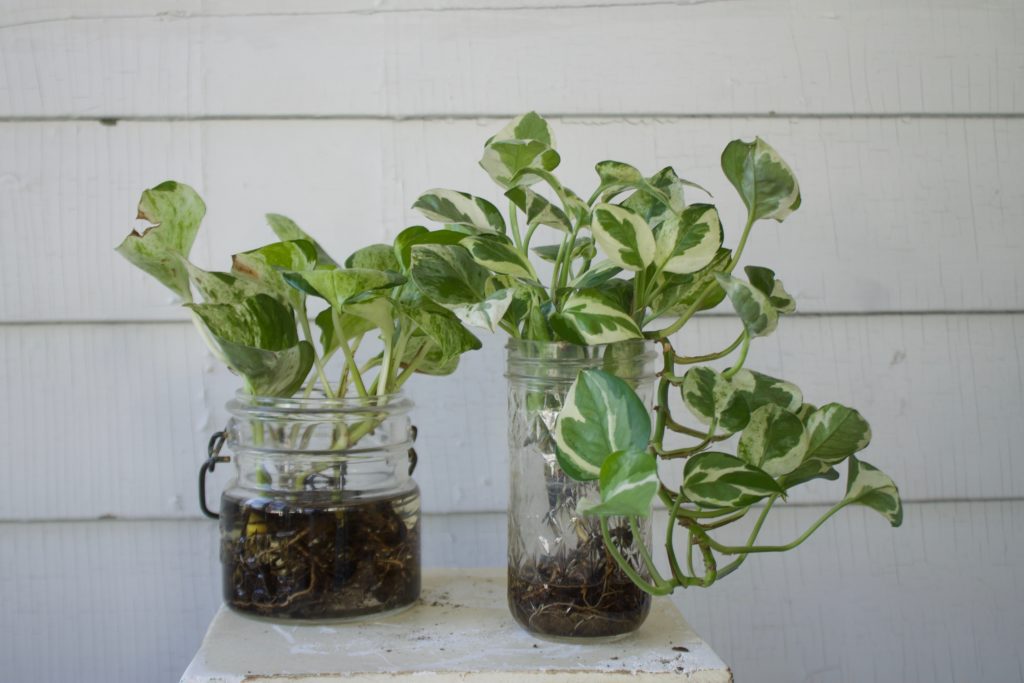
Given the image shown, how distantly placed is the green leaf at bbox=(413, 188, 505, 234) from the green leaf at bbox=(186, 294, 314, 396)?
5.3 inches

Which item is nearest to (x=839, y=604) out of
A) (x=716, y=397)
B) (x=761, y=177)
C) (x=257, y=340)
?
(x=716, y=397)

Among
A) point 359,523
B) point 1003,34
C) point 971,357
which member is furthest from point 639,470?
point 1003,34

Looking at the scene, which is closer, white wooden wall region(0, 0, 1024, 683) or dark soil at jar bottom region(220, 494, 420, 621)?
dark soil at jar bottom region(220, 494, 420, 621)

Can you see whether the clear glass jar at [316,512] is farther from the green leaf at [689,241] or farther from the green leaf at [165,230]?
the green leaf at [689,241]

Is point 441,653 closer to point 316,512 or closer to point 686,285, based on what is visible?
point 316,512

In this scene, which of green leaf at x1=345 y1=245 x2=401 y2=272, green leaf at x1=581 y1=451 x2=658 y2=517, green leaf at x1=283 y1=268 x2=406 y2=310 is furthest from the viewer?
green leaf at x1=345 y1=245 x2=401 y2=272

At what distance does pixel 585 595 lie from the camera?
27.2 inches

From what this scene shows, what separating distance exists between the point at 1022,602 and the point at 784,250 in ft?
1.56

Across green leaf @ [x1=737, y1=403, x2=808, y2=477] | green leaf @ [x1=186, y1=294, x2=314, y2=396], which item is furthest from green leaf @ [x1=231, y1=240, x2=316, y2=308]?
green leaf @ [x1=737, y1=403, x2=808, y2=477]

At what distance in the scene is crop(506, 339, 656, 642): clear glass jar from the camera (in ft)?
2.27

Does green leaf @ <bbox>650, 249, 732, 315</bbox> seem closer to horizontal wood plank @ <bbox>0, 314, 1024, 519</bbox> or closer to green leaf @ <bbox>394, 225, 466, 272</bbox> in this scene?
green leaf @ <bbox>394, 225, 466, 272</bbox>

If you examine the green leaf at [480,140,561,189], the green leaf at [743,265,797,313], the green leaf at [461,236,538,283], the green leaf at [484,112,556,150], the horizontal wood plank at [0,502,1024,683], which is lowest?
the horizontal wood plank at [0,502,1024,683]

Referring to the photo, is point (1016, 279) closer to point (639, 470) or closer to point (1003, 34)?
point (1003, 34)

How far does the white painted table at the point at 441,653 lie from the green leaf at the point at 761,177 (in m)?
0.32
